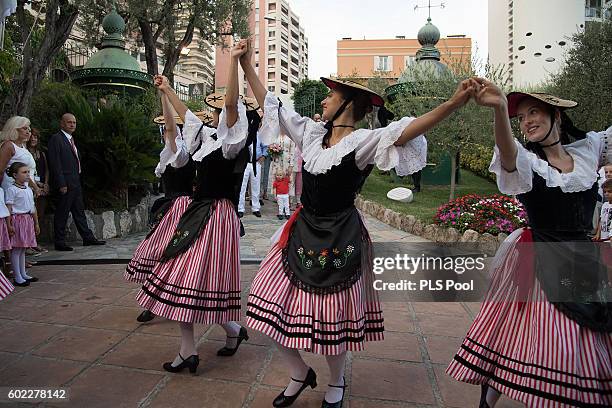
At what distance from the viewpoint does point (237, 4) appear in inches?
659

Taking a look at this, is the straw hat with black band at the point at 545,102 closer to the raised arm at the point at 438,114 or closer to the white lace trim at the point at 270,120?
the raised arm at the point at 438,114

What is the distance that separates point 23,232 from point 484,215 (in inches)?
238

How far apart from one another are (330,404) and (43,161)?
5.88 metres

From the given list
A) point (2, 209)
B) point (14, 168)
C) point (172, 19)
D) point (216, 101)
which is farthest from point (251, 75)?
point (172, 19)

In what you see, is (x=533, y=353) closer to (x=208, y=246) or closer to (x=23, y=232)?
(x=208, y=246)

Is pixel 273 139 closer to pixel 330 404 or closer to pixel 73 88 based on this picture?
pixel 330 404

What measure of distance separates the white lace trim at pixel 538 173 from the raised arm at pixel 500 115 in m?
0.04

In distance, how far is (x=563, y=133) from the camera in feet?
8.24

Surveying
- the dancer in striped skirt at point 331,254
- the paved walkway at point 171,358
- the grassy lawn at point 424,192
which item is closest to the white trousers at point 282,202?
the grassy lawn at point 424,192

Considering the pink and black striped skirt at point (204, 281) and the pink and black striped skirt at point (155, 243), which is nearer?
the pink and black striped skirt at point (204, 281)

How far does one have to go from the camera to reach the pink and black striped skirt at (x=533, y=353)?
2.01 meters

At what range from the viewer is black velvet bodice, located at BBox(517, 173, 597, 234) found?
2.24m

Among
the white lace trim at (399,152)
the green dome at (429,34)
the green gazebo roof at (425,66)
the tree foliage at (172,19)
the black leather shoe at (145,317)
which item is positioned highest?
the tree foliage at (172,19)

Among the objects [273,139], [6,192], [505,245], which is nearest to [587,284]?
[505,245]
